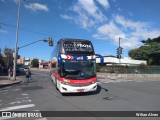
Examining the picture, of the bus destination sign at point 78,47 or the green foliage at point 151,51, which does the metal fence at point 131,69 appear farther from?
the bus destination sign at point 78,47

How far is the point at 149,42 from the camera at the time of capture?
256ft

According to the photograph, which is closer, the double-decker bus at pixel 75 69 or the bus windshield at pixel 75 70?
the double-decker bus at pixel 75 69

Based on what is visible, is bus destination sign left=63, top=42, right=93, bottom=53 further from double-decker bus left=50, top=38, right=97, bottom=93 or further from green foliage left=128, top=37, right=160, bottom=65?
green foliage left=128, top=37, right=160, bottom=65

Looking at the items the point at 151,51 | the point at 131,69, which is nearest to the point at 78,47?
the point at 131,69

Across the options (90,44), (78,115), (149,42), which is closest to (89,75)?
(90,44)

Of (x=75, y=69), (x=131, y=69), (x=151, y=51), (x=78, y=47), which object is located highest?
(x=151, y=51)

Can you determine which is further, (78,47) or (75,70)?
(78,47)

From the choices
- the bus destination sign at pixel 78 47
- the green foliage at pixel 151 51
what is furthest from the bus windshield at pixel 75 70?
the green foliage at pixel 151 51

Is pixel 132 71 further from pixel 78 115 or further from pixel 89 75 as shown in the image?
pixel 78 115

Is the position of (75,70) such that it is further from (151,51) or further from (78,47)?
(151,51)

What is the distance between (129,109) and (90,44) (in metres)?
7.11

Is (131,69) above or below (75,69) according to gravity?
below

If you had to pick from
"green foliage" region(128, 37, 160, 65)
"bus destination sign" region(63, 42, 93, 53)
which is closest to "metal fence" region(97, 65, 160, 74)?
"green foliage" region(128, 37, 160, 65)

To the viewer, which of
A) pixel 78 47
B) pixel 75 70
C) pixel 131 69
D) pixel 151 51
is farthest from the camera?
pixel 151 51
